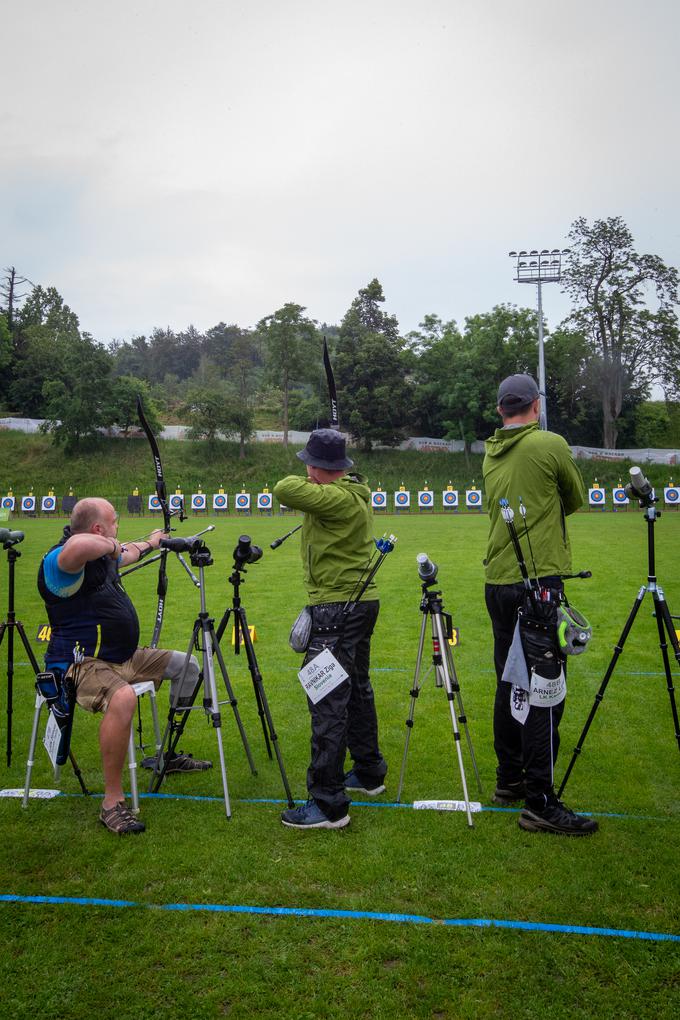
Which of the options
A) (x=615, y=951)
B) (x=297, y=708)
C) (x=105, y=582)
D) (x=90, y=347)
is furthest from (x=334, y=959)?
(x=90, y=347)

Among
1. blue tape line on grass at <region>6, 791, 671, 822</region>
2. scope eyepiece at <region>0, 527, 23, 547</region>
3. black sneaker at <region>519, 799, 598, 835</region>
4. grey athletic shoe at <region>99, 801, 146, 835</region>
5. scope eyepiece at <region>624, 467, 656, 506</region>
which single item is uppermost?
scope eyepiece at <region>624, 467, 656, 506</region>

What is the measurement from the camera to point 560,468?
3924mm

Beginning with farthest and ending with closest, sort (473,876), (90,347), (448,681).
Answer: (90,347) → (448,681) → (473,876)

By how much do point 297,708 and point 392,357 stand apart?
Result: 155 feet

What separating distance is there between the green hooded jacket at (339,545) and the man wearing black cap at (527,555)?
2.33 feet

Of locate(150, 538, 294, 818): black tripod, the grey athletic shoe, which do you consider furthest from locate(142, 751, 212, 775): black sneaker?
the grey athletic shoe

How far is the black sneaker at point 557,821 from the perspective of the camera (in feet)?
12.3

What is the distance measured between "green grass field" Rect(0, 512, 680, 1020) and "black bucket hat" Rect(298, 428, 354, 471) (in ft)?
6.32

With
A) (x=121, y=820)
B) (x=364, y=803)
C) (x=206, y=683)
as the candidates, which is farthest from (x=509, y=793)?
(x=121, y=820)

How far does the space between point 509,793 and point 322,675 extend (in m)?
1.30

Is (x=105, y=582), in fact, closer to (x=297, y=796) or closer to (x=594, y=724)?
(x=297, y=796)

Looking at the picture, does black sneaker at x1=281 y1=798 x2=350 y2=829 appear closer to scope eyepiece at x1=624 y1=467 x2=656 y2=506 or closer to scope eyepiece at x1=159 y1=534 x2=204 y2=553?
scope eyepiece at x1=159 y1=534 x2=204 y2=553

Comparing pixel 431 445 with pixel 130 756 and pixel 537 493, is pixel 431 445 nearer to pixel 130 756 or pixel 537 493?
pixel 537 493

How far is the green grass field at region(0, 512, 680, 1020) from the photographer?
264 centimetres
